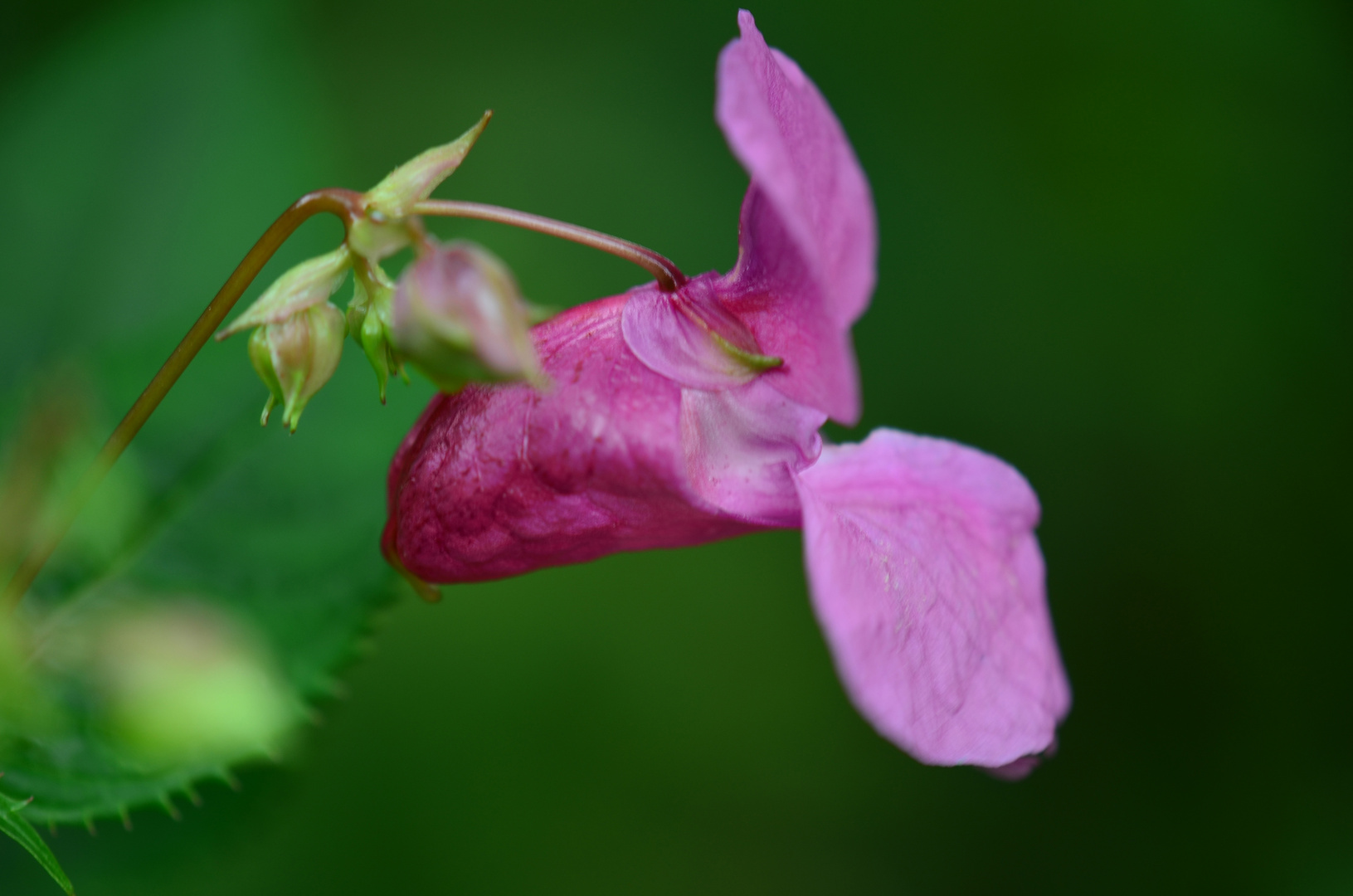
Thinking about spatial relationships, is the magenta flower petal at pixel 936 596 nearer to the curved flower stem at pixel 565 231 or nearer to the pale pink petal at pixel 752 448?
the pale pink petal at pixel 752 448

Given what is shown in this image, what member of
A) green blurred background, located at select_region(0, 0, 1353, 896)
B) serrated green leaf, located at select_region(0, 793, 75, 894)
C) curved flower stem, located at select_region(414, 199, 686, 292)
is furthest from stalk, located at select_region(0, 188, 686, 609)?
green blurred background, located at select_region(0, 0, 1353, 896)

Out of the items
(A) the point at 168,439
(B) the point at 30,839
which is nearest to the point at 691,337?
(B) the point at 30,839

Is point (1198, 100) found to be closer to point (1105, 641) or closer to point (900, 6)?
point (900, 6)

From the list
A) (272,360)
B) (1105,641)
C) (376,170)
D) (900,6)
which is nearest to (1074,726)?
(1105,641)

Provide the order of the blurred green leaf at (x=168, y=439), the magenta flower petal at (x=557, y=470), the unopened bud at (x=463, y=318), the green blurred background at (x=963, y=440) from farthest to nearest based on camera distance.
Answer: the green blurred background at (x=963, y=440) → the blurred green leaf at (x=168, y=439) → the magenta flower petal at (x=557, y=470) → the unopened bud at (x=463, y=318)

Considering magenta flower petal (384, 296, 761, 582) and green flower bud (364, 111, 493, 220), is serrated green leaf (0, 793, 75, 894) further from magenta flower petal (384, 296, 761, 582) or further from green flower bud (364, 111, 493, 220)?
green flower bud (364, 111, 493, 220)

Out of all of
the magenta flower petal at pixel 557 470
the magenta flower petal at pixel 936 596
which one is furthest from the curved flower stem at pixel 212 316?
the magenta flower petal at pixel 936 596

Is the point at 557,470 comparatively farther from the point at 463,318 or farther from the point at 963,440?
the point at 963,440
